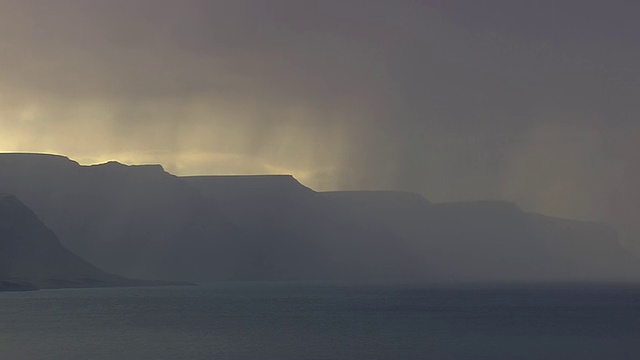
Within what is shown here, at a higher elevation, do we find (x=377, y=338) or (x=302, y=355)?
(x=377, y=338)

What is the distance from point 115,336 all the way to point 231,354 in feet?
122

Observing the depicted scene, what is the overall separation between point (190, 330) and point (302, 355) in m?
48.3

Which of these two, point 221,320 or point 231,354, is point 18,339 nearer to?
point 231,354

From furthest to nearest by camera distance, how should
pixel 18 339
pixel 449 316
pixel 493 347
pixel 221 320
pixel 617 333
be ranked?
pixel 449 316
pixel 221 320
pixel 617 333
pixel 18 339
pixel 493 347

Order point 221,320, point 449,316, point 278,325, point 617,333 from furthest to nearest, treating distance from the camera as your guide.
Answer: point 449,316
point 221,320
point 278,325
point 617,333

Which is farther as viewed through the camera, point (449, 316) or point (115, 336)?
point (449, 316)

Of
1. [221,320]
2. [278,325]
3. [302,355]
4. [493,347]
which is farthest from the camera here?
[221,320]

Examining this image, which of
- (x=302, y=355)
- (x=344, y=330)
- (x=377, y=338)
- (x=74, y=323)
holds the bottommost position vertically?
(x=302, y=355)

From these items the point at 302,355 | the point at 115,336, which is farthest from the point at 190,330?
the point at 302,355

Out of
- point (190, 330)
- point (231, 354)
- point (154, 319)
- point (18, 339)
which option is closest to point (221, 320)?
point (154, 319)

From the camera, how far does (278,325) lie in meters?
168

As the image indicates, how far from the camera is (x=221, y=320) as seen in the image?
18325cm

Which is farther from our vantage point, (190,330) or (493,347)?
(190,330)

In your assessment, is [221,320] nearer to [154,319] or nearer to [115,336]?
[154,319]
